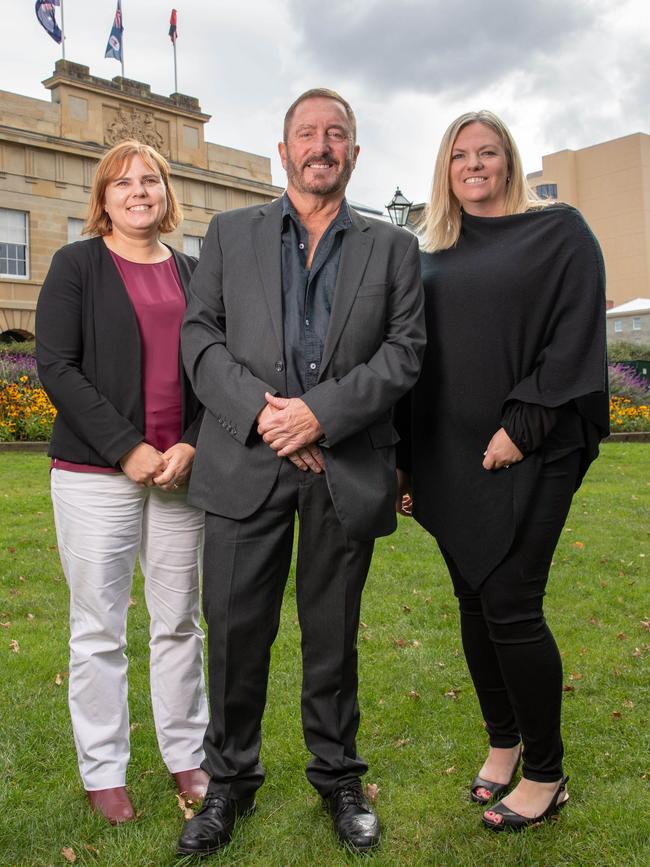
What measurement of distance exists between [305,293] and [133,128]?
3114 cm

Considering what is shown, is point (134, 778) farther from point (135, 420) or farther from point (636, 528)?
point (636, 528)

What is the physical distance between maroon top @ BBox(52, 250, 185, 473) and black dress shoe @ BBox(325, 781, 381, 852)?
1607mm

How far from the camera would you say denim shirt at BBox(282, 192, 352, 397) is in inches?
135

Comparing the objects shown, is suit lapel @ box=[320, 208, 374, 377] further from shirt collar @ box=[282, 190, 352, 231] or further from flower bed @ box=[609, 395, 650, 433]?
flower bed @ box=[609, 395, 650, 433]

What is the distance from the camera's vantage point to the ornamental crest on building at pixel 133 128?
31.3 meters

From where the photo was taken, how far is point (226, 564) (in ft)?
11.3

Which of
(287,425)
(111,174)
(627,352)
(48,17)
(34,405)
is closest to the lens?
(287,425)

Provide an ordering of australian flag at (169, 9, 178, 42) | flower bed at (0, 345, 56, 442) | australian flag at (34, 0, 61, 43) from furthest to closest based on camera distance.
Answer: australian flag at (169, 9, 178, 42), australian flag at (34, 0, 61, 43), flower bed at (0, 345, 56, 442)

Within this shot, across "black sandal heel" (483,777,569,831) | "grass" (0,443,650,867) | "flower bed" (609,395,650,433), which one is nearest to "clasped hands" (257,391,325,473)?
"grass" (0,443,650,867)

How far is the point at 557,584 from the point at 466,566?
4096mm

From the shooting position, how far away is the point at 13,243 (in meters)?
29.5

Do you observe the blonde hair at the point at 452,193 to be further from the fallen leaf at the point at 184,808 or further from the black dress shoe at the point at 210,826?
the fallen leaf at the point at 184,808

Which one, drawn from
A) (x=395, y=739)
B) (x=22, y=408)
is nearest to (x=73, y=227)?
(x=22, y=408)

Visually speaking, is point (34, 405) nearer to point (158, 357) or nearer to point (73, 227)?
point (158, 357)
